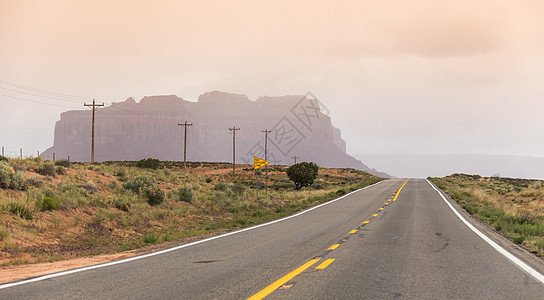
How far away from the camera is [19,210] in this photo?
1184cm

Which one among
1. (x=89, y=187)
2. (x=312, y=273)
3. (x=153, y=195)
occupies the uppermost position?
(x=89, y=187)

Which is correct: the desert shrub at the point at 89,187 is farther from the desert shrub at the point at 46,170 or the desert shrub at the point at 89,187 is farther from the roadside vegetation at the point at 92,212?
the desert shrub at the point at 46,170

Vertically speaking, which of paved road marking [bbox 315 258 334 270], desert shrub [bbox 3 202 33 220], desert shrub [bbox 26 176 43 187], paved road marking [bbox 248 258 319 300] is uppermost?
desert shrub [bbox 26 176 43 187]

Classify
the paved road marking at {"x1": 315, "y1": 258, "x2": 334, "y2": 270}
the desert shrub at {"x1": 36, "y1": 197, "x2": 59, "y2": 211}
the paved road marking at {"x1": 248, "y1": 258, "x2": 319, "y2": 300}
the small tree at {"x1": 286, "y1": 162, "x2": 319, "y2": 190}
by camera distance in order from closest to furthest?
1. the paved road marking at {"x1": 248, "y1": 258, "x2": 319, "y2": 300}
2. the paved road marking at {"x1": 315, "y1": 258, "x2": 334, "y2": 270}
3. the desert shrub at {"x1": 36, "y1": 197, "x2": 59, "y2": 211}
4. the small tree at {"x1": 286, "y1": 162, "x2": 319, "y2": 190}

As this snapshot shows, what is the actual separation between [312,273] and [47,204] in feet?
34.4

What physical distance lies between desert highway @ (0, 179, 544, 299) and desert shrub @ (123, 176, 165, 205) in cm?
873

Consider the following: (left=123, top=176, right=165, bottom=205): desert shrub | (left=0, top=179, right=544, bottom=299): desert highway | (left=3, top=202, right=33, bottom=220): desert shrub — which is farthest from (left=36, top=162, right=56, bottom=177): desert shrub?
(left=0, top=179, right=544, bottom=299): desert highway

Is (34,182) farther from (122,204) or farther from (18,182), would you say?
(122,204)

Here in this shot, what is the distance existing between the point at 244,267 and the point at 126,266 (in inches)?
87.6

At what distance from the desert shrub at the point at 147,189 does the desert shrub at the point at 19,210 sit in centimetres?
653

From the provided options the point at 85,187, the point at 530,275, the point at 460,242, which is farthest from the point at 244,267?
the point at 85,187

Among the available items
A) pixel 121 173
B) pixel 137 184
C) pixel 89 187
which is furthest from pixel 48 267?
pixel 121 173

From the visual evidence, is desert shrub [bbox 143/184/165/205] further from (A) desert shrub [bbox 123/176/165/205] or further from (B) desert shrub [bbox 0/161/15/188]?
(B) desert shrub [bbox 0/161/15/188]

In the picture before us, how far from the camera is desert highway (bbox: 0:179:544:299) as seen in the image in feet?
17.1
